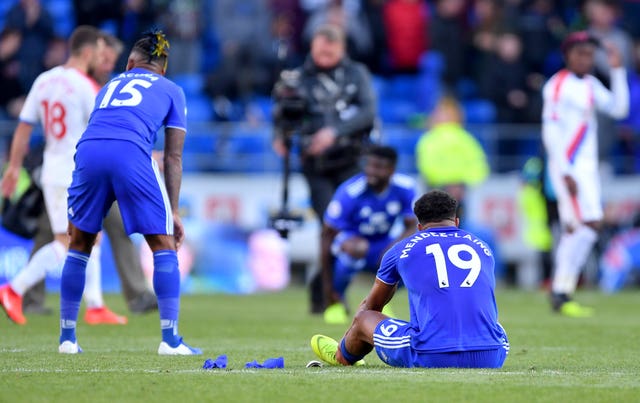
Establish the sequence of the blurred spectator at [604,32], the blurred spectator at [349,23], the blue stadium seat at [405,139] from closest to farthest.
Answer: the blue stadium seat at [405,139]
the blurred spectator at [604,32]
the blurred spectator at [349,23]

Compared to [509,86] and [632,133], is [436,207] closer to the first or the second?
[509,86]

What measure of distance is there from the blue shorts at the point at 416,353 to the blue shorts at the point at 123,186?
177 cm

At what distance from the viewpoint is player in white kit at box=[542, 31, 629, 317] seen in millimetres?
14484

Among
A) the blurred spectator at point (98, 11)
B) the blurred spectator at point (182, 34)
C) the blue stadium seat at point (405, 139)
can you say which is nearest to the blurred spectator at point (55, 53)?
the blurred spectator at point (98, 11)

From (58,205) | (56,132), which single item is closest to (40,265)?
(58,205)

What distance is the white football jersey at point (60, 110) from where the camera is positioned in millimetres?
11922

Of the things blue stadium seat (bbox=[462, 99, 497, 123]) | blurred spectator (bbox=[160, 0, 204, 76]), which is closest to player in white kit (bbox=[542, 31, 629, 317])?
blue stadium seat (bbox=[462, 99, 497, 123])

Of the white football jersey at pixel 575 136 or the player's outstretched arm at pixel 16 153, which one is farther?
the white football jersey at pixel 575 136

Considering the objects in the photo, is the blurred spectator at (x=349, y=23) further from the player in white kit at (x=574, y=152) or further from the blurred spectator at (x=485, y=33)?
the player in white kit at (x=574, y=152)

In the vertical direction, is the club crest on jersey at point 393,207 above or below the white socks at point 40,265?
above

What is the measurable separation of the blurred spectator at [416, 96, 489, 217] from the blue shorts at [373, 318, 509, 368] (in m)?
12.2

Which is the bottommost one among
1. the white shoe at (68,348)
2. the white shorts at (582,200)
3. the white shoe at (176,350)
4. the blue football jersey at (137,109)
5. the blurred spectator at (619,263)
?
the blurred spectator at (619,263)

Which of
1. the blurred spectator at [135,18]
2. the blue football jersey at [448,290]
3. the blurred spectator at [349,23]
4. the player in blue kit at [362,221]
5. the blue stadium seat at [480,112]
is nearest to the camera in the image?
the blue football jersey at [448,290]

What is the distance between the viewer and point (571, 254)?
14.6 m
